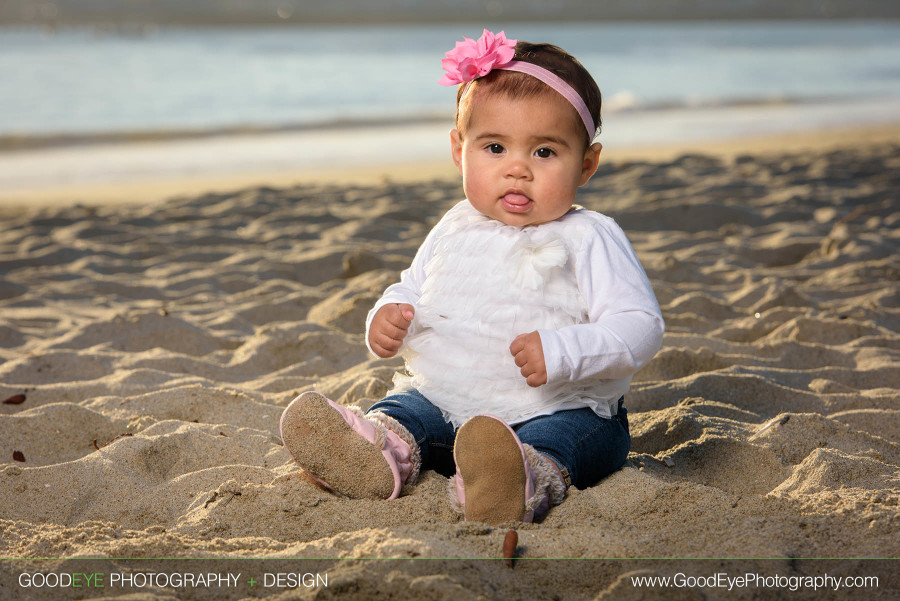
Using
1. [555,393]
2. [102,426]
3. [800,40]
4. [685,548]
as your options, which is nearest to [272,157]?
[102,426]

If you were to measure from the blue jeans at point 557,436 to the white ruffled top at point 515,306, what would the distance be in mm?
30

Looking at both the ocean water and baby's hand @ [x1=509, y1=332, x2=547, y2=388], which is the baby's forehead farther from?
the ocean water

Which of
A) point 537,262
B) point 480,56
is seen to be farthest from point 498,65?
point 537,262

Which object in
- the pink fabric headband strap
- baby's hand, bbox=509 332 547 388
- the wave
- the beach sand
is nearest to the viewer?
the beach sand

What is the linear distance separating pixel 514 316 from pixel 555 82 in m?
0.54

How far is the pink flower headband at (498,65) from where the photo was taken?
1915 millimetres

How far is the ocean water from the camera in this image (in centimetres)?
1074

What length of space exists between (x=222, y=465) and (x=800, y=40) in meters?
30.2

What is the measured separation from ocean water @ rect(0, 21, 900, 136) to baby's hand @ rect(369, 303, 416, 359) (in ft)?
27.2

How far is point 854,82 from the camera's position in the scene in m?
15.2

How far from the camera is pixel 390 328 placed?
1.97 meters

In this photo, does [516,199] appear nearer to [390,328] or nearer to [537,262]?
[537,262]

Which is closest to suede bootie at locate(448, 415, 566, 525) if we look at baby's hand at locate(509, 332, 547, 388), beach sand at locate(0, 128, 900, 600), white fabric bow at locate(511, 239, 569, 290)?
beach sand at locate(0, 128, 900, 600)

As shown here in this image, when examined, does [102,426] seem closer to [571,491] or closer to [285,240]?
[571,491]
